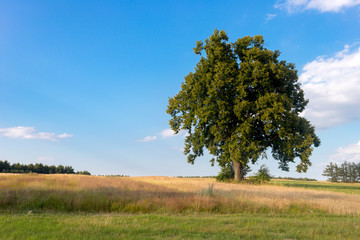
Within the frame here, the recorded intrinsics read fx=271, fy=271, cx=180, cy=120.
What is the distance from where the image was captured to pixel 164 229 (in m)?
7.67

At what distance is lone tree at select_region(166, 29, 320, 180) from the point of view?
2718 cm

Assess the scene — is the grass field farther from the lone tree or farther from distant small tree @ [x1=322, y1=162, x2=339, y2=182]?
distant small tree @ [x1=322, y1=162, x2=339, y2=182]

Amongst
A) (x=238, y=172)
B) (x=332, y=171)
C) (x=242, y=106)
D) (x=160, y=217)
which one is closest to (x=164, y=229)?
(x=160, y=217)

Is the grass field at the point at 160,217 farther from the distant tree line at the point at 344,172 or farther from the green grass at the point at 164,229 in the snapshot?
the distant tree line at the point at 344,172

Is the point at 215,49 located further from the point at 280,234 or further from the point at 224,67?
the point at 280,234

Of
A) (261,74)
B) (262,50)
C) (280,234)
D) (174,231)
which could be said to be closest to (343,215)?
(280,234)

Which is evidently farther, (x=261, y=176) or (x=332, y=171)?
(x=332, y=171)

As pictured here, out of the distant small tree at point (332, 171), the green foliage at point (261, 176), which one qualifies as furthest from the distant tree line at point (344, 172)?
the green foliage at point (261, 176)

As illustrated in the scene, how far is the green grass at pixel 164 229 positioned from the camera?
7.02 meters

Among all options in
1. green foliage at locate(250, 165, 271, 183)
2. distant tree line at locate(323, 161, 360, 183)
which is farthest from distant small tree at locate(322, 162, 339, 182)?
green foliage at locate(250, 165, 271, 183)

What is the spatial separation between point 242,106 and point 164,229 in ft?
67.5

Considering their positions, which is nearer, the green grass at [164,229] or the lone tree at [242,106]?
the green grass at [164,229]

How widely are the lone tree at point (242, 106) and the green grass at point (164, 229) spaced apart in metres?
18.2

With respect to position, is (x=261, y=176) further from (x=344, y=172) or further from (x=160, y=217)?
(x=344, y=172)
